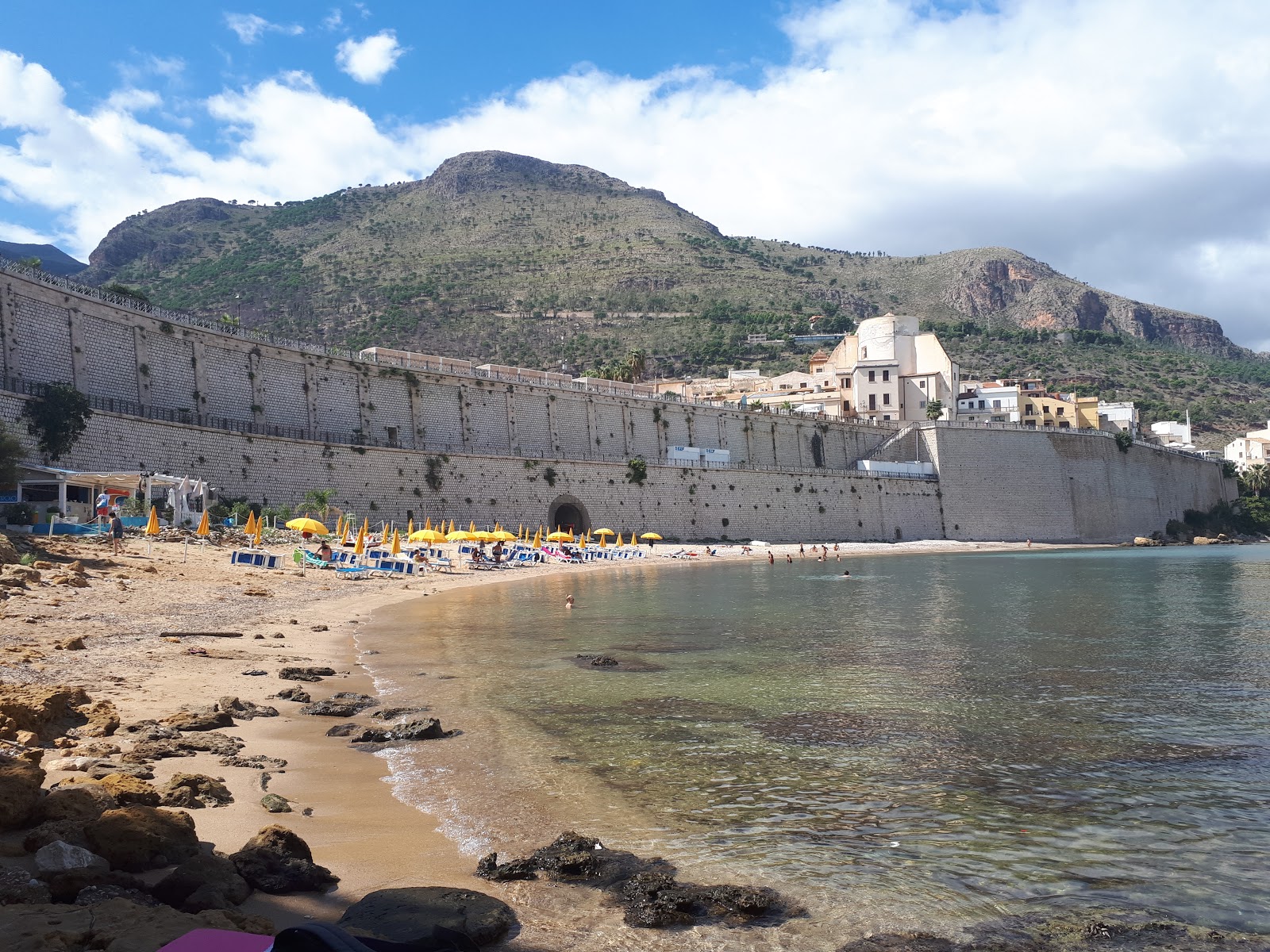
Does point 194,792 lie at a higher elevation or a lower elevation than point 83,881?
lower

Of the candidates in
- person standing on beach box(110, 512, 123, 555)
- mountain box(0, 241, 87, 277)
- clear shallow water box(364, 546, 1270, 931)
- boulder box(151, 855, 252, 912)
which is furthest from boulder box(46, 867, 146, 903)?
mountain box(0, 241, 87, 277)

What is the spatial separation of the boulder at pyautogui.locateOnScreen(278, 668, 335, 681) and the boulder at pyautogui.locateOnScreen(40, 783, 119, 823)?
678 centimetres

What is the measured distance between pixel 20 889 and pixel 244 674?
830 centimetres

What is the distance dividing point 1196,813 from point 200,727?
8.61 metres

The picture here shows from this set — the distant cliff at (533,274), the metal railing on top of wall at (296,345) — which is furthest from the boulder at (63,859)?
the distant cliff at (533,274)

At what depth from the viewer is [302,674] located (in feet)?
41.5

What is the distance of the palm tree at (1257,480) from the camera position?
288ft

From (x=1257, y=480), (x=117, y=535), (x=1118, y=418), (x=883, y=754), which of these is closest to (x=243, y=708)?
(x=883, y=754)

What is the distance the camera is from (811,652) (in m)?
16.5

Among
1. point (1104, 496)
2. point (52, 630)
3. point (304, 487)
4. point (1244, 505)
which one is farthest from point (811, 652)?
point (1244, 505)

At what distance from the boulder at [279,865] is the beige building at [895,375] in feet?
245

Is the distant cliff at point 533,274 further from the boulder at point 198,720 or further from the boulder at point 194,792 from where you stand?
the boulder at point 194,792

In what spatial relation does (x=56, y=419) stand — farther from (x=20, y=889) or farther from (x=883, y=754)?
A: (x=20, y=889)

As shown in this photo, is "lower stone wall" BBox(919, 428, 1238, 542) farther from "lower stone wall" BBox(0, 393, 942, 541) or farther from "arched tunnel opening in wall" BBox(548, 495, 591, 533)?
"arched tunnel opening in wall" BBox(548, 495, 591, 533)
